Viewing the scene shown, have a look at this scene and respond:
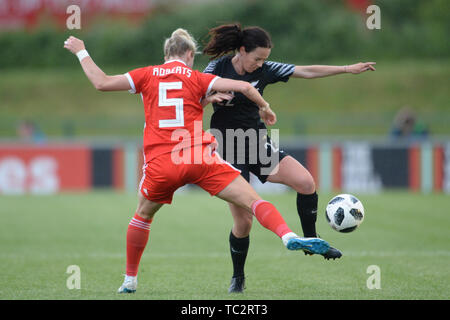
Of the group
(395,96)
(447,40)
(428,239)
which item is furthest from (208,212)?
(447,40)

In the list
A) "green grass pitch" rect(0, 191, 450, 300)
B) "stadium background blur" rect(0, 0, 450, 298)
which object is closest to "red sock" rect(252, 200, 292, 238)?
"green grass pitch" rect(0, 191, 450, 300)

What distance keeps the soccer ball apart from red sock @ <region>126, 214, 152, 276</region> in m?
1.61

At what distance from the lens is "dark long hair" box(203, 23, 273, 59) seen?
19.5 ft

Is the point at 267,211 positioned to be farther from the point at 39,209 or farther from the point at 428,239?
the point at 39,209

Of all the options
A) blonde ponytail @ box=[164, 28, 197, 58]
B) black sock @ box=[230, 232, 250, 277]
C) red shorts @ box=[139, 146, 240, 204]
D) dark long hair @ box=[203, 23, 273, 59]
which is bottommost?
black sock @ box=[230, 232, 250, 277]

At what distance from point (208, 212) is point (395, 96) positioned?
17.8 metres

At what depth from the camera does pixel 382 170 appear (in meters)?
16.9

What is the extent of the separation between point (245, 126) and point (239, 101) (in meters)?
0.22

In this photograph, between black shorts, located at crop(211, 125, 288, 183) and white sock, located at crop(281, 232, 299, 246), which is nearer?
white sock, located at crop(281, 232, 299, 246)

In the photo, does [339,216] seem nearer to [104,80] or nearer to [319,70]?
[319,70]

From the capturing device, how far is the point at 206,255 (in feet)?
27.4

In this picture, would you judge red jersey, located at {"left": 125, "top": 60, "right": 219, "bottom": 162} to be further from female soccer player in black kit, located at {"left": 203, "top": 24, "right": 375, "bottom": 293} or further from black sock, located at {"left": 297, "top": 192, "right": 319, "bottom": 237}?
black sock, located at {"left": 297, "top": 192, "right": 319, "bottom": 237}

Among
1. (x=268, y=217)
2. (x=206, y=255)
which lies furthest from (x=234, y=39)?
(x=206, y=255)

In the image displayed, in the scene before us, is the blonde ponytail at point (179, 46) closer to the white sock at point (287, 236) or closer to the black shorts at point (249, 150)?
the black shorts at point (249, 150)
